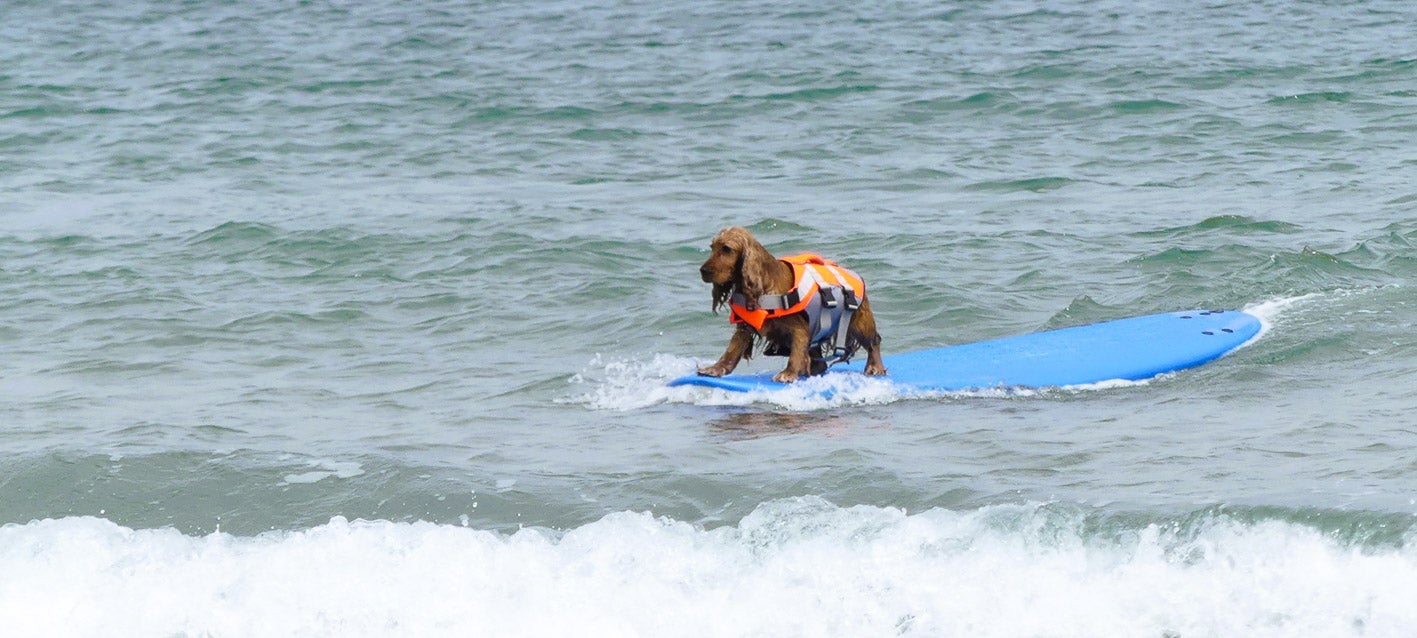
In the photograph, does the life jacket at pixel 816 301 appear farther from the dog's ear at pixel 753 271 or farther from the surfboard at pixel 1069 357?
the surfboard at pixel 1069 357

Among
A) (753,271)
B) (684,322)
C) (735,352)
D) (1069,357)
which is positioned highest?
(753,271)

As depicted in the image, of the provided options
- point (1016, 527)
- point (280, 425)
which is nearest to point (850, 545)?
point (1016, 527)

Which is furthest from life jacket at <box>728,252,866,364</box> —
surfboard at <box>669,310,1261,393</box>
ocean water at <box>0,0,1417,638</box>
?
ocean water at <box>0,0,1417,638</box>

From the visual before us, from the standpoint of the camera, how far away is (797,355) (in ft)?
28.0

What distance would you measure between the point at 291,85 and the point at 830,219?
31.8 ft

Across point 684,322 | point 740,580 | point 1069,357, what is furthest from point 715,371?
point 740,580

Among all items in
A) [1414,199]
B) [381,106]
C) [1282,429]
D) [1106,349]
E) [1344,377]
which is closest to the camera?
[1282,429]

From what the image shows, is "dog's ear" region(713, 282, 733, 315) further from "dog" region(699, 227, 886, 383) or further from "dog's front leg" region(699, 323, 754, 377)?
"dog's front leg" region(699, 323, 754, 377)

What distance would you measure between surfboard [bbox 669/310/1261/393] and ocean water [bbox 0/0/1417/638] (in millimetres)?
153

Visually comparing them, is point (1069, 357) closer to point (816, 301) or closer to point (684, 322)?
point (816, 301)

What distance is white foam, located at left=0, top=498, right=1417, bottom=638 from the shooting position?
5.53m

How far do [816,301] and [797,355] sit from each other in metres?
0.30

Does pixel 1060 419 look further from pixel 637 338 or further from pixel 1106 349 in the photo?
pixel 637 338

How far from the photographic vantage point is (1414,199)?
1318 cm
